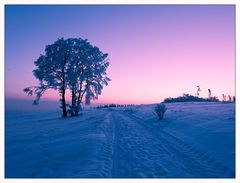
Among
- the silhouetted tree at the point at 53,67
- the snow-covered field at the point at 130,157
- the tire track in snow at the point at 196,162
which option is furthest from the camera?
the silhouetted tree at the point at 53,67

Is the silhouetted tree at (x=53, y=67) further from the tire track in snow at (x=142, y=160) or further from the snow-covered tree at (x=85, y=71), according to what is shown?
the tire track in snow at (x=142, y=160)

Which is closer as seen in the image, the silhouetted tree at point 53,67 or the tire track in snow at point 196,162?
the tire track in snow at point 196,162

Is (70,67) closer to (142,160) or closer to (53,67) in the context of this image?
(53,67)

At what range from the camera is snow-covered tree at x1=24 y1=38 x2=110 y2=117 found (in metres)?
29.9

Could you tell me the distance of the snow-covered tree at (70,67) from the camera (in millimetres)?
29891

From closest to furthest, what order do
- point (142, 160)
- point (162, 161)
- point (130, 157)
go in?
point (162, 161) → point (142, 160) → point (130, 157)

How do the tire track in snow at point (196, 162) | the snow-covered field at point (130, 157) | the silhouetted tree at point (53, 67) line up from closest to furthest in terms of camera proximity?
the tire track in snow at point (196, 162)
the snow-covered field at point (130, 157)
the silhouetted tree at point (53, 67)

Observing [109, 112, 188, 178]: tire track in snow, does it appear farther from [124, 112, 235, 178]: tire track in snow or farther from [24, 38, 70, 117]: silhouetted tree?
[24, 38, 70, 117]: silhouetted tree

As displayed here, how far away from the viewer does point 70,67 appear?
30.6 m

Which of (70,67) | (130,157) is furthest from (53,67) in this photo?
(130,157)

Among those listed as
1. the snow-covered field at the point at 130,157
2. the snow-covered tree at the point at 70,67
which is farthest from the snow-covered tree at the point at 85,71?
the snow-covered field at the point at 130,157

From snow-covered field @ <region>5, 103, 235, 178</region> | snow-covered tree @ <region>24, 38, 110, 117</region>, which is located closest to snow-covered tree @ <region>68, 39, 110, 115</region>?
snow-covered tree @ <region>24, 38, 110, 117</region>
